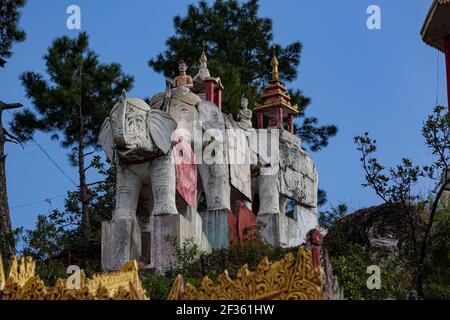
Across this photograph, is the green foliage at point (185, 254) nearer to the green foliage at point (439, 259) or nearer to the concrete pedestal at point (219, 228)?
the concrete pedestal at point (219, 228)

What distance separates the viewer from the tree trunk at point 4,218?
1973 centimetres

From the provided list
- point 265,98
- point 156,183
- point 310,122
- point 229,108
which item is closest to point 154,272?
point 156,183

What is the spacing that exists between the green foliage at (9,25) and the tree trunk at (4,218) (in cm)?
197

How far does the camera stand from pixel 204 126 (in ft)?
63.7

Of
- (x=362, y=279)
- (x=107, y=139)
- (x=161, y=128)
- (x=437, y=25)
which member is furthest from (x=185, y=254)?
(x=437, y=25)

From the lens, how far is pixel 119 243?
59.0 ft

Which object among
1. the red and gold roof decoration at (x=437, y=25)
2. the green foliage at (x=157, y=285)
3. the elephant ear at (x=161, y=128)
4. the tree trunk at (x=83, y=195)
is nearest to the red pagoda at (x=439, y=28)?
the red and gold roof decoration at (x=437, y=25)

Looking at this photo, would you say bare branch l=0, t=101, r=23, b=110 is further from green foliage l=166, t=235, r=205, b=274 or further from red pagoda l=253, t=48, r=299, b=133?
green foliage l=166, t=235, r=205, b=274

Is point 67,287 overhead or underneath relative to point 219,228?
underneath

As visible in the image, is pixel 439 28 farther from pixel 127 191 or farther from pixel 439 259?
pixel 439 259

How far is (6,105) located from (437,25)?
26.9ft
